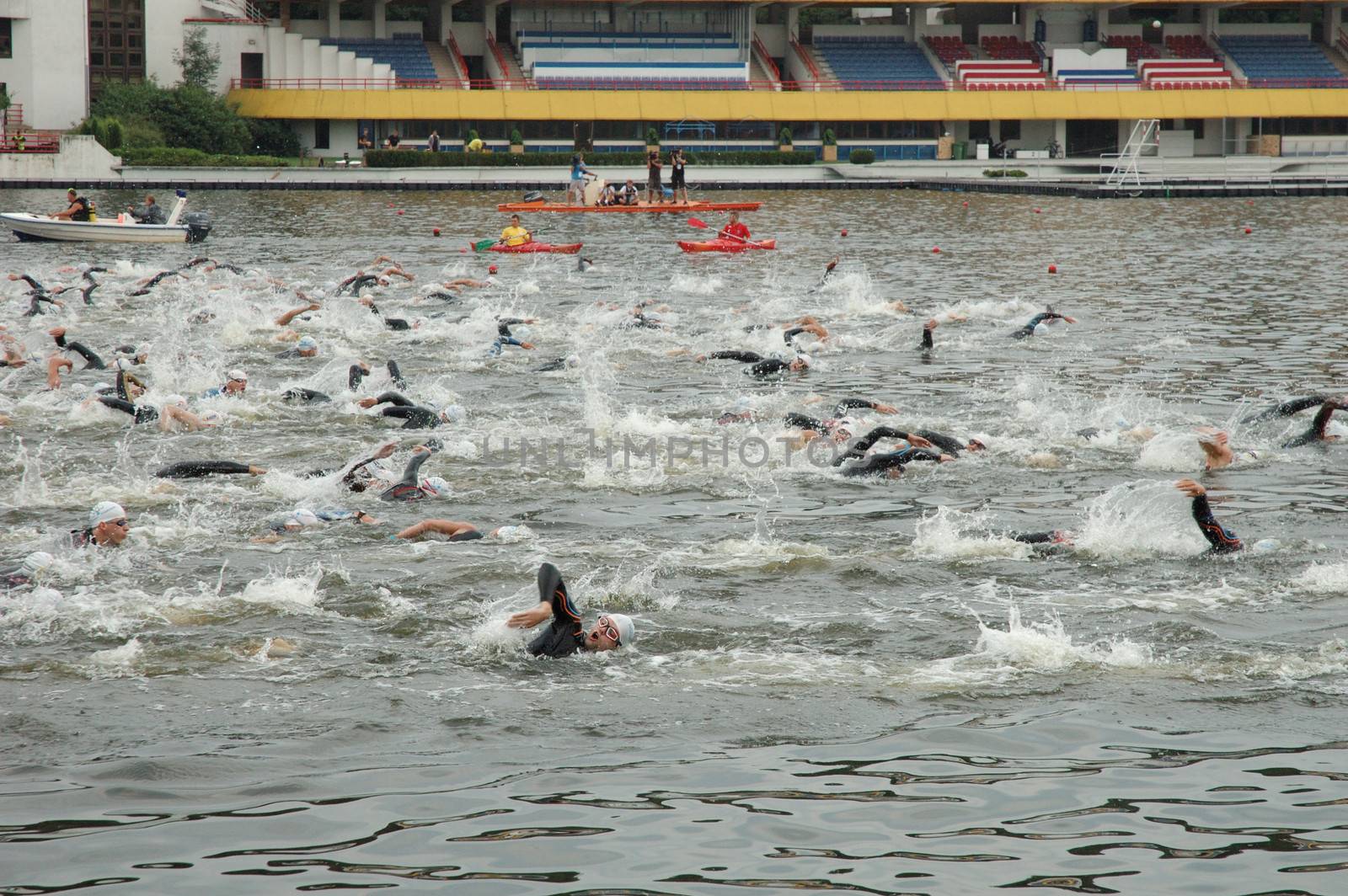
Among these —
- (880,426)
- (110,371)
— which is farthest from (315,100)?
(880,426)

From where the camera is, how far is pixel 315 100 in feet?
229

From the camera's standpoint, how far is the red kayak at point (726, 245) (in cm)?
4106

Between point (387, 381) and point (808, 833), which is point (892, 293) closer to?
point (387, 381)

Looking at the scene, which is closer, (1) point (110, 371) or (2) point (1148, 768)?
(2) point (1148, 768)

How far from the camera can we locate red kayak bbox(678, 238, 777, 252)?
41062 mm

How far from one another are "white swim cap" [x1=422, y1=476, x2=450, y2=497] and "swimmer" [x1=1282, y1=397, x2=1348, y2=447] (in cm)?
975

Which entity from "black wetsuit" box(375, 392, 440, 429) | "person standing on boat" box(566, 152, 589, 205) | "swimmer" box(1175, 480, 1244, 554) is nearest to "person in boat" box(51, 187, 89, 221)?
"person standing on boat" box(566, 152, 589, 205)

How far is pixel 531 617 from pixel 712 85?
2620 inches

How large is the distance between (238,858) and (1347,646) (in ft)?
25.4

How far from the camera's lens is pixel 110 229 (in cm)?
4166

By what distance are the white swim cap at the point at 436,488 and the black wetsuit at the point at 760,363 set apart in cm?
802

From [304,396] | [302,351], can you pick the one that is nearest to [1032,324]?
[302,351]

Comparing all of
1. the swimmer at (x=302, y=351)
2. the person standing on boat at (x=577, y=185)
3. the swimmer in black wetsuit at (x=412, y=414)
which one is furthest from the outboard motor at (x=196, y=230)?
the swimmer in black wetsuit at (x=412, y=414)

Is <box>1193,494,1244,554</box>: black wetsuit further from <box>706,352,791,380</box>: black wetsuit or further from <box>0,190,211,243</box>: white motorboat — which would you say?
<box>0,190,211,243</box>: white motorboat
